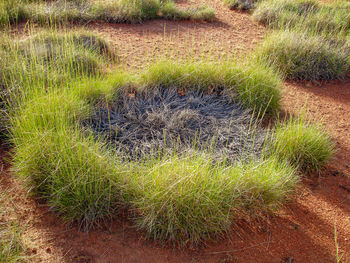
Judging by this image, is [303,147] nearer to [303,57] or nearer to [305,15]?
[303,57]

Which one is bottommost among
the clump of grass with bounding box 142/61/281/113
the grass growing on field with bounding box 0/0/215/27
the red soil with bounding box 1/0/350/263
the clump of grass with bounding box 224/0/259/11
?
the red soil with bounding box 1/0/350/263

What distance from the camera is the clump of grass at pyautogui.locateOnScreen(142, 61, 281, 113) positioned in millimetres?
3988

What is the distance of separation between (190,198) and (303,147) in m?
1.56

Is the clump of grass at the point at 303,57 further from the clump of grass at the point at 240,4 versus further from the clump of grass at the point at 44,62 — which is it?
the clump of grass at the point at 240,4

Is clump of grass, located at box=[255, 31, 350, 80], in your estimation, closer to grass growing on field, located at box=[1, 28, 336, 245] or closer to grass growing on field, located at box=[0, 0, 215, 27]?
grass growing on field, located at box=[0, 0, 215, 27]

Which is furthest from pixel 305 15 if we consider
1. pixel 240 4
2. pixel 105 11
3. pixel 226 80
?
pixel 105 11

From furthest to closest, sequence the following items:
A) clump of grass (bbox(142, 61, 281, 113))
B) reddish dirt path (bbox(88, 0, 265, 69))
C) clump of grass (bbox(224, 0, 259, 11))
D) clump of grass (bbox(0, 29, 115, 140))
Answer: clump of grass (bbox(224, 0, 259, 11)), reddish dirt path (bbox(88, 0, 265, 69)), clump of grass (bbox(142, 61, 281, 113)), clump of grass (bbox(0, 29, 115, 140))

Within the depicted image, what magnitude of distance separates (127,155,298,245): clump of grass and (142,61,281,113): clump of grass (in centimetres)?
168

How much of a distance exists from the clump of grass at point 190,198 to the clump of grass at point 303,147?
72 centimetres

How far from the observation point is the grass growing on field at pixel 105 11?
6156mm

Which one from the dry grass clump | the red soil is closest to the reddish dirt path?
the dry grass clump

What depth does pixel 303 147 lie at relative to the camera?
3178 millimetres

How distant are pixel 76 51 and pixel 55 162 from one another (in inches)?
98.7

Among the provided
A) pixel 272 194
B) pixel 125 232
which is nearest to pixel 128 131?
pixel 125 232
